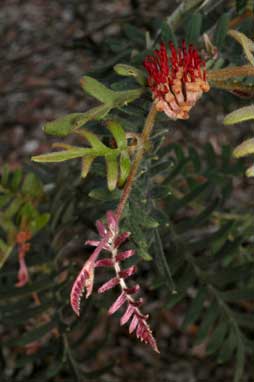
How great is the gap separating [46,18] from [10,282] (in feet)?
5.23

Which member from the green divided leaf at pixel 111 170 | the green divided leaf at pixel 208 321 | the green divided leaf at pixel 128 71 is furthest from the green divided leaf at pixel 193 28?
the green divided leaf at pixel 208 321

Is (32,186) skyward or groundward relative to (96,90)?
groundward

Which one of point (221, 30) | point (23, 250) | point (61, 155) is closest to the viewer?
point (61, 155)

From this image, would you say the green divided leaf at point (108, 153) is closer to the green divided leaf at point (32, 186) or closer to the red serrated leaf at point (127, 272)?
the red serrated leaf at point (127, 272)

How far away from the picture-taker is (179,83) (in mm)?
611

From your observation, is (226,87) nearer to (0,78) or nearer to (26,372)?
(26,372)

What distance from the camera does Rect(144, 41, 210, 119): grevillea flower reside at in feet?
2.01

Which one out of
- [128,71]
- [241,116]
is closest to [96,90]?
[128,71]

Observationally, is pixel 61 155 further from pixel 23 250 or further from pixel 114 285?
pixel 23 250

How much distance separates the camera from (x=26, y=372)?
159cm

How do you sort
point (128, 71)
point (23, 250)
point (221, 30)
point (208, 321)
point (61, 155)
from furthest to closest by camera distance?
point (208, 321) < point (23, 250) < point (221, 30) < point (128, 71) < point (61, 155)

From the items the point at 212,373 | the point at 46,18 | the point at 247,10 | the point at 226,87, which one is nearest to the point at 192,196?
the point at 247,10

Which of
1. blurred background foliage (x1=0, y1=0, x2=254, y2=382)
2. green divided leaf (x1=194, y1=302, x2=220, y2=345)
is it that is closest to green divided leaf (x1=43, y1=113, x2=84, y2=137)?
blurred background foliage (x1=0, y1=0, x2=254, y2=382)

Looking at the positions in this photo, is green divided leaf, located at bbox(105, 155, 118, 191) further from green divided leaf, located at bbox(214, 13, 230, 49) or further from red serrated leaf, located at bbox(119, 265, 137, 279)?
green divided leaf, located at bbox(214, 13, 230, 49)
